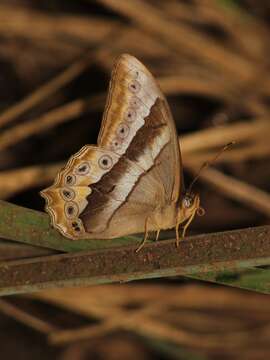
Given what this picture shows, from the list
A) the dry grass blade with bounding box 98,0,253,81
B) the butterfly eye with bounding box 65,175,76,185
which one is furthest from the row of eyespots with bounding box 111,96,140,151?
the dry grass blade with bounding box 98,0,253,81

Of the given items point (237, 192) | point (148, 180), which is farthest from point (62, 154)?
point (148, 180)

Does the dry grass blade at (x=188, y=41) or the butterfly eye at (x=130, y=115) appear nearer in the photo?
the butterfly eye at (x=130, y=115)

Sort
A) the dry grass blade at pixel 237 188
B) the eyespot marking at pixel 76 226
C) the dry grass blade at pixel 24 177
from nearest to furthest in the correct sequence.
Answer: the eyespot marking at pixel 76 226
the dry grass blade at pixel 24 177
the dry grass blade at pixel 237 188

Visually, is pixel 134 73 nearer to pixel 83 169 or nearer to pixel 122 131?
pixel 122 131

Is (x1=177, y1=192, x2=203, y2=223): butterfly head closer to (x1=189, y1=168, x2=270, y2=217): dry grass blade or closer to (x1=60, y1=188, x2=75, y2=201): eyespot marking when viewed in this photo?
(x1=60, y1=188, x2=75, y2=201): eyespot marking

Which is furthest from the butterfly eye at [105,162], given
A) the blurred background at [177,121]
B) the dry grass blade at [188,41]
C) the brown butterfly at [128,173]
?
the dry grass blade at [188,41]

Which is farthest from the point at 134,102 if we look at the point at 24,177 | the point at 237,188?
the point at 237,188

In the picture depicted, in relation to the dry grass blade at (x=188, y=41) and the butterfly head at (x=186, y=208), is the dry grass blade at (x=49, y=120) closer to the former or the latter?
the dry grass blade at (x=188, y=41)
